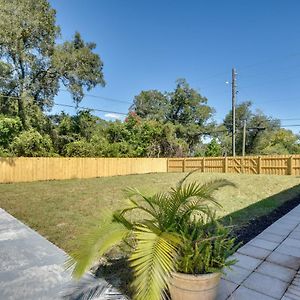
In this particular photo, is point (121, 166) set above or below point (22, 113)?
below

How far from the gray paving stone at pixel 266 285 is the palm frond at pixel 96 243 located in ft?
4.37

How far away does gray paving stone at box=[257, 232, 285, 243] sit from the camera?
3.84m

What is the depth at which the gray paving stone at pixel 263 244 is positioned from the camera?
11.6ft

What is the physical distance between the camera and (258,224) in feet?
15.6

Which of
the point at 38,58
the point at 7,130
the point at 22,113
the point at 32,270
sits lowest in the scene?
the point at 32,270

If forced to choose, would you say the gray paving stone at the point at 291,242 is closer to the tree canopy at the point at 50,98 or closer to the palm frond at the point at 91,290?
the palm frond at the point at 91,290

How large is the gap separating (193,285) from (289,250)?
2163mm

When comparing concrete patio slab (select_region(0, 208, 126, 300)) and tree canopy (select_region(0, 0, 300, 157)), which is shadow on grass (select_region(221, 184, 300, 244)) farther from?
tree canopy (select_region(0, 0, 300, 157))

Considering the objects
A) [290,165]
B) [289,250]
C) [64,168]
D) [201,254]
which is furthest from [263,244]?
[290,165]

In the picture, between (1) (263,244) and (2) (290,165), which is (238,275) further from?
(2) (290,165)

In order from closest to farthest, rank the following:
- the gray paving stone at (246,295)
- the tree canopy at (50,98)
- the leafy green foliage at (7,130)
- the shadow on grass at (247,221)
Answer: the gray paving stone at (246,295) → the shadow on grass at (247,221) → the leafy green foliage at (7,130) → the tree canopy at (50,98)

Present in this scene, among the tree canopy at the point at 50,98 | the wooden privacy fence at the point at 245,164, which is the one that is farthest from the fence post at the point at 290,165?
the tree canopy at the point at 50,98

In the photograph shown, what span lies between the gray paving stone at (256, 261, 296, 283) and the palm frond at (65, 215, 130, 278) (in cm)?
164

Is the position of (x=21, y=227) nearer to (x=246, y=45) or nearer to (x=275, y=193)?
(x=275, y=193)
